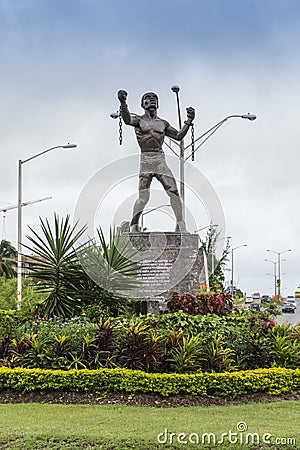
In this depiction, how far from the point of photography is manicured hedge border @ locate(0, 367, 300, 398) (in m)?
9.35

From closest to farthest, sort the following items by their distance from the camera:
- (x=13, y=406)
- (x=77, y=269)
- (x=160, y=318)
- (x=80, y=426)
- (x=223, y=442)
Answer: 1. (x=223, y=442)
2. (x=80, y=426)
3. (x=13, y=406)
4. (x=160, y=318)
5. (x=77, y=269)

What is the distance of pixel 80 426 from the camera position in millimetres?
7457

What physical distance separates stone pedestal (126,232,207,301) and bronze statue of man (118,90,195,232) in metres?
0.40

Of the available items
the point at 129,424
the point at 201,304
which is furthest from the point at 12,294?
the point at 129,424

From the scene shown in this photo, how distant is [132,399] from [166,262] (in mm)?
6002

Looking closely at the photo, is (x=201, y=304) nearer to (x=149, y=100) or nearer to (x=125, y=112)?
(x=125, y=112)

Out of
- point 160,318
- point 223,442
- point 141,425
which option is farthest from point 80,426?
point 160,318

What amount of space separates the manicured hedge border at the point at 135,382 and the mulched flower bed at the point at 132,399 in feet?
0.23

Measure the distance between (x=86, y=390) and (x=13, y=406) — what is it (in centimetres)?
105

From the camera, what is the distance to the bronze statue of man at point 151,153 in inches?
595

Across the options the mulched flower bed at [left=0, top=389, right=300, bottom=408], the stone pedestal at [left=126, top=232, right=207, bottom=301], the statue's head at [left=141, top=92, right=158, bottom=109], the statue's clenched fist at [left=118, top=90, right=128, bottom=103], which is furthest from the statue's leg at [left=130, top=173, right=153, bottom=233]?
the mulched flower bed at [left=0, top=389, right=300, bottom=408]

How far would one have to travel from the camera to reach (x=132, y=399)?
9.21 meters

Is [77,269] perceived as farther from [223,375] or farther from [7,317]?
[223,375]

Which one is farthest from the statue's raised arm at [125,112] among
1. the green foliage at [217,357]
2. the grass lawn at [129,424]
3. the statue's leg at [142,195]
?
the grass lawn at [129,424]
